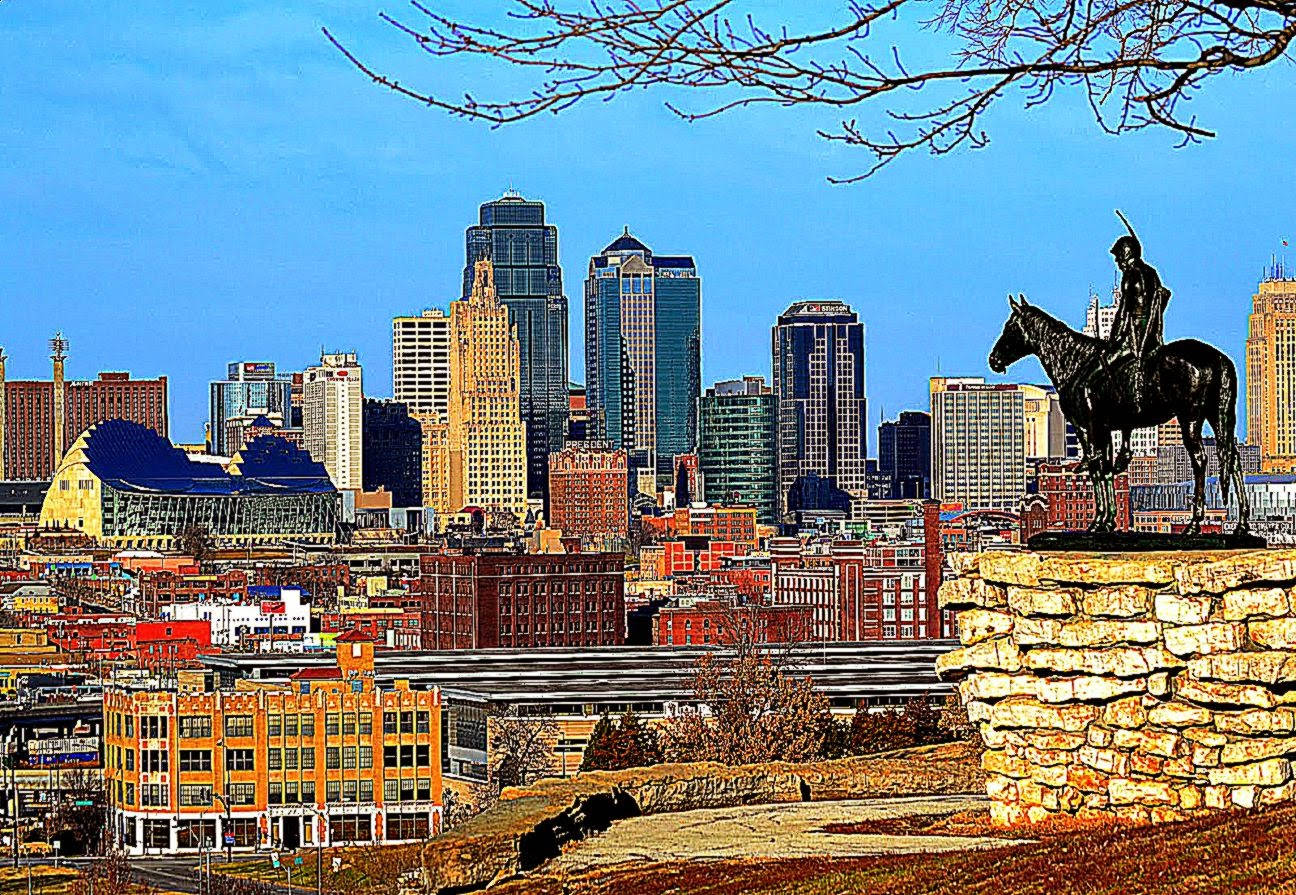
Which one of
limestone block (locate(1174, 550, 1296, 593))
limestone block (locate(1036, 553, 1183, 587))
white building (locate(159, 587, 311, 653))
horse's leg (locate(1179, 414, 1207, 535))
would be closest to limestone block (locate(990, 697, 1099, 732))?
limestone block (locate(1036, 553, 1183, 587))

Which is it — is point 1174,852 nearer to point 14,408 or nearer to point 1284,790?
point 1284,790

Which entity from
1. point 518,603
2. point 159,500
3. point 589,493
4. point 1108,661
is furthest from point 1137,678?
point 589,493

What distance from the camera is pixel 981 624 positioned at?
7.71 metres

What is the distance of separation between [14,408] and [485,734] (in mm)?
113607

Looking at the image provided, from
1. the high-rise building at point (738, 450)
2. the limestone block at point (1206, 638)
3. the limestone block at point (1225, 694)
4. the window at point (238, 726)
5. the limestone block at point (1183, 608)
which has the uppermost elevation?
the high-rise building at point (738, 450)

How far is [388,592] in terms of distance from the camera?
75.9 metres

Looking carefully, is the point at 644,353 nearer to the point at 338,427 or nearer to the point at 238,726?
the point at 338,427

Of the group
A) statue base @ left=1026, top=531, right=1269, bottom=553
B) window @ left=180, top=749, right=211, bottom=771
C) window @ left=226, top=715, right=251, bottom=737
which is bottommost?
window @ left=180, top=749, right=211, bottom=771

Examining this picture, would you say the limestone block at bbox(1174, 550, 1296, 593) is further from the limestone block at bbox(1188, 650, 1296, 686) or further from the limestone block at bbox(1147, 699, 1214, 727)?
the limestone block at bbox(1147, 699, 1214, 727)

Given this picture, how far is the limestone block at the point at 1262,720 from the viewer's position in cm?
723

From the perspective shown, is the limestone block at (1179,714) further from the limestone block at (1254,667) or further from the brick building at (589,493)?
the brick building at (589,493)

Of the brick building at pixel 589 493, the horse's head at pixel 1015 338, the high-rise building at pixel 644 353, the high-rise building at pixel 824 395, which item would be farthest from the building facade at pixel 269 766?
the high-rise building at pixel 644 353

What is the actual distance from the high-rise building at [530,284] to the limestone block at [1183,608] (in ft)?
524

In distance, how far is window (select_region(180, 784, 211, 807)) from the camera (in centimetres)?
3022
